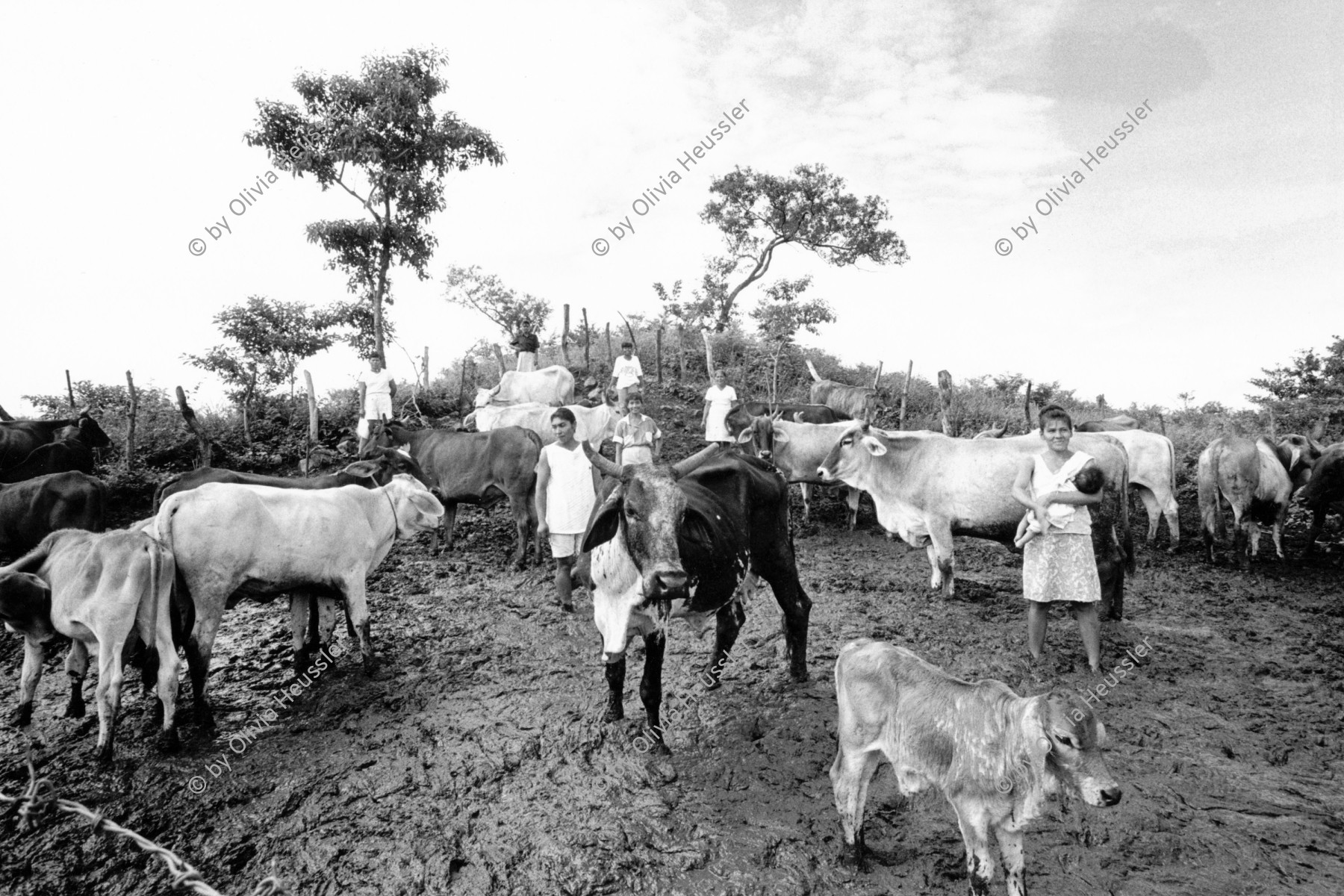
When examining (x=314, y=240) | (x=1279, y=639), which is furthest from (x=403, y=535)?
(x=314, y=240)

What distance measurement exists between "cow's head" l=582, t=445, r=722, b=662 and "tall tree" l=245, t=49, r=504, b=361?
13563 mm

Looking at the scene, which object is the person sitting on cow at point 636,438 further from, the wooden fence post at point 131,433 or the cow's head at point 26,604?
the wooden fence post at point 131,433

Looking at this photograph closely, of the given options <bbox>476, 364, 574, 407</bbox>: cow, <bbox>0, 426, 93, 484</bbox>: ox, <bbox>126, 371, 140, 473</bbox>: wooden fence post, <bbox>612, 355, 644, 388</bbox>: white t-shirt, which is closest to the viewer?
<bbox>0, 426, 93, 484</bbox>: ox

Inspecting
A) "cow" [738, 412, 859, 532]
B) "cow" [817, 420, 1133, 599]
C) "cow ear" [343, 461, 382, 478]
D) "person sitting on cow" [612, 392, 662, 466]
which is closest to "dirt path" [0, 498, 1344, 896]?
"cow" [817, 420, 1133, 599]

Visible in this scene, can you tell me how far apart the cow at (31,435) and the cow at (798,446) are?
36.6 ft

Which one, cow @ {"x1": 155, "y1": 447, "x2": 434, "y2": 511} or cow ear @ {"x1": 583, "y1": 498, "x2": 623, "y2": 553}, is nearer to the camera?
cow ear @ {"x1": 583, "y1": 498, "x2": 623, "y2": 553}

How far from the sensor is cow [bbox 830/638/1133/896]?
290 cm

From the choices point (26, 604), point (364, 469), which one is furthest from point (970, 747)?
point (364, 469)

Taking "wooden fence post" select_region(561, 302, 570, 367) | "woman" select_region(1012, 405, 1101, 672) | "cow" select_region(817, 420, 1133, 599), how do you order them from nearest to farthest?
"woman" select_region(1012, 405, 1101, 672), "cow" select_region(817, 420, 1133, 599), "wooden fence post" select_region(561, 302, 570, 367)

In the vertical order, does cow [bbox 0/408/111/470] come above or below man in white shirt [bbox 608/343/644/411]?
below

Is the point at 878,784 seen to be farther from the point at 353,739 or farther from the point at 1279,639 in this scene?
the point at 1279,639

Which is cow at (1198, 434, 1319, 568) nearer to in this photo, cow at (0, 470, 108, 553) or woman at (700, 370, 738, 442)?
woman at (700, 370, 738, 442)

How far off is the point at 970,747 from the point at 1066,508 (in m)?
3.02

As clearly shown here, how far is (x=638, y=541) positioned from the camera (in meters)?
4.46
